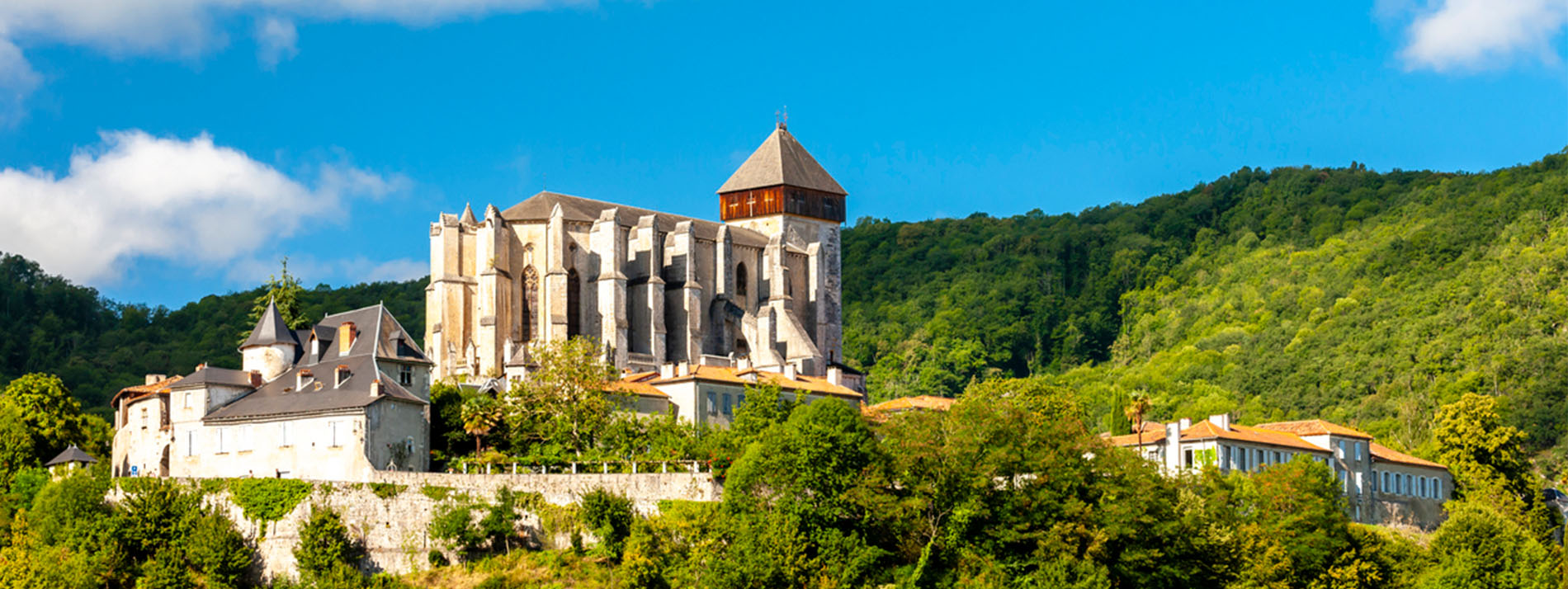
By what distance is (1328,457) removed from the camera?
225 feet

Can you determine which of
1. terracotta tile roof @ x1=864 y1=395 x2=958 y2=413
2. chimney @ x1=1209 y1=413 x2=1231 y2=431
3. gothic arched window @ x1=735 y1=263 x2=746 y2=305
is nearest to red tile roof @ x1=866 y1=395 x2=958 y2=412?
terracotta tile roof @ x1=864 y1=395 x2=958 y2=413

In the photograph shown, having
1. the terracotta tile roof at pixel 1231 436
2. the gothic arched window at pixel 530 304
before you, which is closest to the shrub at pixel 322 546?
the gothic arched window at pixel 530 304

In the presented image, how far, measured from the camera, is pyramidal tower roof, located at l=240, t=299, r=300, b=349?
60625 mm

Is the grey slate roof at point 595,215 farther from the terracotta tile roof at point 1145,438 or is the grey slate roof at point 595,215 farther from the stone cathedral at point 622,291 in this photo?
the terracotta tile roof at point 1145,438

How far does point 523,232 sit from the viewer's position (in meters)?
75.9

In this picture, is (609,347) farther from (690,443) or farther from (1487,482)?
(1487,482)

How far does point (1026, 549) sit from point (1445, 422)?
2833cm

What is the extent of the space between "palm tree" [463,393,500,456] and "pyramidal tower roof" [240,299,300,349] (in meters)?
6.73

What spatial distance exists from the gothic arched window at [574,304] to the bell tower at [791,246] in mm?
8003

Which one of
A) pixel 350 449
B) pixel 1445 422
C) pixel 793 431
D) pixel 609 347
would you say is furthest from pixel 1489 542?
pixel 350 449

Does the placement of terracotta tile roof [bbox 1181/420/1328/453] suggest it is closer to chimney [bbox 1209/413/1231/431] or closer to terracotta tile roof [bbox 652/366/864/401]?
chimney [bbox 1209/413/1231/431]

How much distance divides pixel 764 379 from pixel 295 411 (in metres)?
18.1

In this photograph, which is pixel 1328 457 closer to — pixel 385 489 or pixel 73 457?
pixel 385 489

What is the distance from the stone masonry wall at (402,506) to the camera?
52594 millimetres
